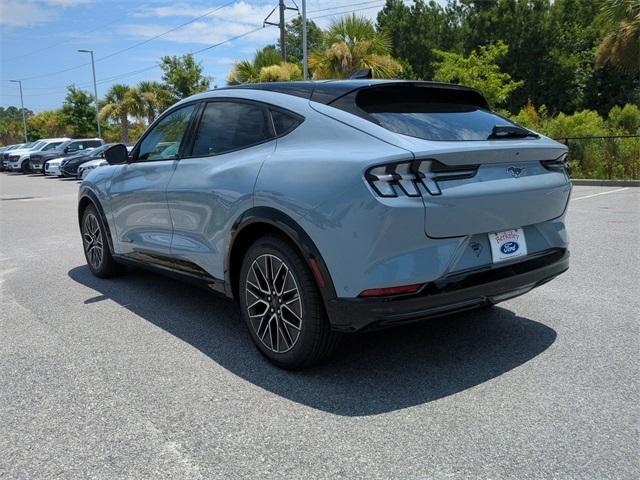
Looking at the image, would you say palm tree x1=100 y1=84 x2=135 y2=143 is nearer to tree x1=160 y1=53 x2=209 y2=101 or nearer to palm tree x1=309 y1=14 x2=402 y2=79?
tree x1=160 y1=53 x2=209 y2=101

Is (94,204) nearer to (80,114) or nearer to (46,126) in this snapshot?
(80,114)

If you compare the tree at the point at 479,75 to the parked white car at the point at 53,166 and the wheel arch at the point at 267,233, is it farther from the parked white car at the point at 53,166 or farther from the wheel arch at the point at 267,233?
the wheel arch at the point at 267,233

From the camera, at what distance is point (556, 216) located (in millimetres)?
3584

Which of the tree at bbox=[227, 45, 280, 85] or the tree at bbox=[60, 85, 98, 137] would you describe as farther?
the tree at bbox=[60, 85, 98, 137]

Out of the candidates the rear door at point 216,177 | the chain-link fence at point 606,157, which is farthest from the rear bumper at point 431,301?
the chain-link fence at point 606,157

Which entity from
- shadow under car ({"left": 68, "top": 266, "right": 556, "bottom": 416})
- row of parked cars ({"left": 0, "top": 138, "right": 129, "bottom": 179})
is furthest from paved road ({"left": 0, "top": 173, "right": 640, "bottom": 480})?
row of parked cars ({"left": 0, "top": 138, "right": 129, "bottom": 179})

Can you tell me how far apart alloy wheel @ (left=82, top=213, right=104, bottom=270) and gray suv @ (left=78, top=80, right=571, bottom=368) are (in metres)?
1.84

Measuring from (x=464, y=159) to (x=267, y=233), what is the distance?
1.25 metres

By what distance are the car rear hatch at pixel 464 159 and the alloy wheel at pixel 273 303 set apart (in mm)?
897

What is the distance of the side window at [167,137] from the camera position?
4.51m

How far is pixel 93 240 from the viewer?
596 cm

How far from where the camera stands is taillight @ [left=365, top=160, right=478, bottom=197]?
2.83 m

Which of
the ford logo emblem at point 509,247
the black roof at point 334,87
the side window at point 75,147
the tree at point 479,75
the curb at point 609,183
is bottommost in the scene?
the curb at point 609,183

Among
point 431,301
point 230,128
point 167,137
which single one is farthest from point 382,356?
point 167,137
